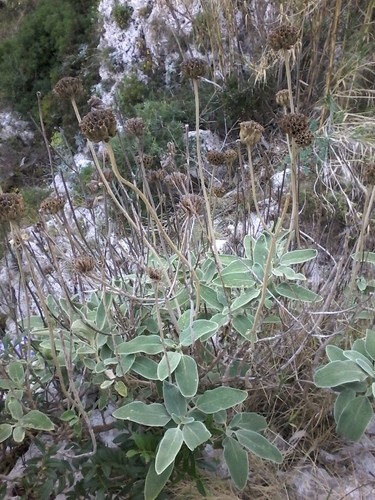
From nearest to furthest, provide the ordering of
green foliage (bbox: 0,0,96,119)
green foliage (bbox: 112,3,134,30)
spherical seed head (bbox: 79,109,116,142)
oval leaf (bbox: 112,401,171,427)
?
1. spherical seed head (bbox: 79,109,116,142)
2. oval leaf (bbox: 112,401,171,427)
3. green foliage (bbox: 112,3,134,30)
4. green foliage (bbox: 0,0,96,119)

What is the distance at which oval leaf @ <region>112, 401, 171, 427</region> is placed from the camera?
Answer: 1024mm

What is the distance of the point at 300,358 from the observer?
1395 millimetres

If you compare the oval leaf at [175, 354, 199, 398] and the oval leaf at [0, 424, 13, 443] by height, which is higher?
the oval leaf at [175, 354, 199, 398]

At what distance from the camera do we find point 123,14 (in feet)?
14.0

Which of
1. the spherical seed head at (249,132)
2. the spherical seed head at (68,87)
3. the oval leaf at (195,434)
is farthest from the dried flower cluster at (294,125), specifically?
the oval leaf at (195,434)

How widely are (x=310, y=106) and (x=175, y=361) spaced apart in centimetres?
239

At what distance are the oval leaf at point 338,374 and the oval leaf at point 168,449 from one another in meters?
0.27

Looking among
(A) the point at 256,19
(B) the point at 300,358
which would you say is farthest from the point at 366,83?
(B) the point at 300,358

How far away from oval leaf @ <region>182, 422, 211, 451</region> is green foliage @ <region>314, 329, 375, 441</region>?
0.23 metres

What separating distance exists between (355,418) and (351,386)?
6 centimetres

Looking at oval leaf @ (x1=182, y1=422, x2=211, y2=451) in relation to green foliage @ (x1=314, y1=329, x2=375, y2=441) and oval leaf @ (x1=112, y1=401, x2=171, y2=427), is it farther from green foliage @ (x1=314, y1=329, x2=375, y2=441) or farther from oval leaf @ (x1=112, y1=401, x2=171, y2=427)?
green foliage @ (x1=314, y1=329, x2=375, y2=441)

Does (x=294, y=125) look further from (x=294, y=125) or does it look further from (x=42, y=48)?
(x=42, y=48)

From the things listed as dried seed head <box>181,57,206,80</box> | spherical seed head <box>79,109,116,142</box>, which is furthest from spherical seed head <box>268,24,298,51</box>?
spherical seed head <box>79,109,116,142</box>

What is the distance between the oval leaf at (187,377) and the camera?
104cm
